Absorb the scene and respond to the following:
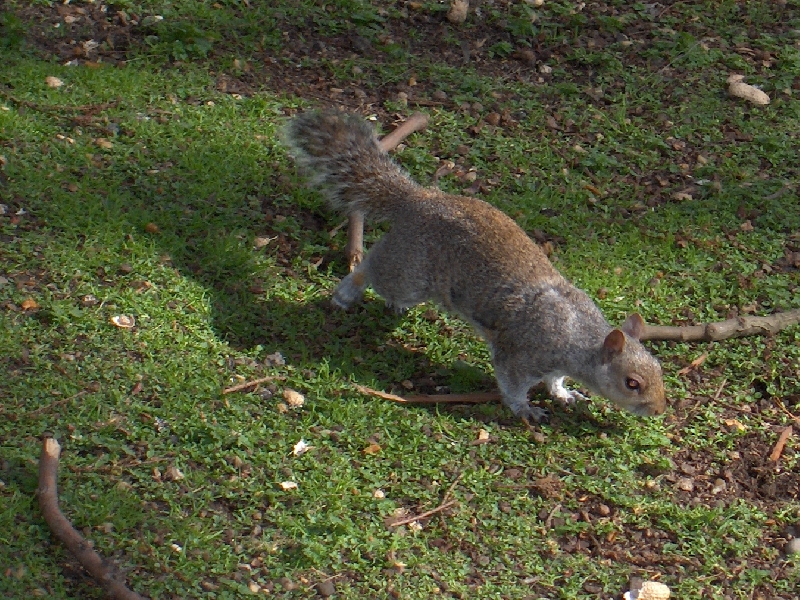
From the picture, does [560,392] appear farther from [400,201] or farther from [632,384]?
[400,201]

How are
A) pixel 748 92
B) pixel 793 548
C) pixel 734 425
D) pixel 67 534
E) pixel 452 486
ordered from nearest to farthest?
pixel 67 534, pixel 793 548, pixel 452 486, pixel 734 425, pixel 748 92

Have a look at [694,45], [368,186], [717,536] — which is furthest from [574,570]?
[694,45]

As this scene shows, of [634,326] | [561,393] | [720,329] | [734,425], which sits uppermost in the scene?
[634,326]

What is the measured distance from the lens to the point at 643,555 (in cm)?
419

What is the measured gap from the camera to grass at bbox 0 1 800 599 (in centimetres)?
402

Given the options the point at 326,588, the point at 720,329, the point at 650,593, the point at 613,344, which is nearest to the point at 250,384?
the point at 326,588

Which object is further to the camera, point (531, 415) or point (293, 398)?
point (531, 415)

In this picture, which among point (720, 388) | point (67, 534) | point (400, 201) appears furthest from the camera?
point (400, 201)

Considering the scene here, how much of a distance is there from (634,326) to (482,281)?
68 cm

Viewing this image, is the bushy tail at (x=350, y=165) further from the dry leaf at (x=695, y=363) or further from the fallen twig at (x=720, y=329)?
the dry leaf at (x=695, y=363)

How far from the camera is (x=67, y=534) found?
3.72 m

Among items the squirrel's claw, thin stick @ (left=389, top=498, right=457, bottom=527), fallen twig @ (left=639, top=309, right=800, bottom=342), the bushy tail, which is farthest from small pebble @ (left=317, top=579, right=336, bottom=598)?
fallen twig @ (left=639, top=309, right=800, bottom=342)

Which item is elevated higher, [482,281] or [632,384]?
[482,281]

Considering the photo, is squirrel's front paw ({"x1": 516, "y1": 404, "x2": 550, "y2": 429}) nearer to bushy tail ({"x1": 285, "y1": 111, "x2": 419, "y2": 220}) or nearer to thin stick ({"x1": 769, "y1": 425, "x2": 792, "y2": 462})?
thin stick ({"x1": 769, "y1": 425, "x2": 792, "y2": 462})
